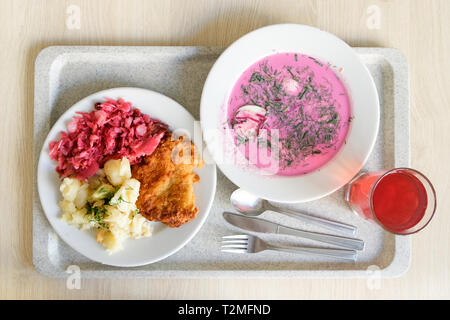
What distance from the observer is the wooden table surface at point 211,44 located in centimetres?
145

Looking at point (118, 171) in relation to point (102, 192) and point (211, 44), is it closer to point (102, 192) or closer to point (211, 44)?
point (102, 192)

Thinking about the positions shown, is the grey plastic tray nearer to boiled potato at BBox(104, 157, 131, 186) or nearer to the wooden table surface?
the wooden table surface

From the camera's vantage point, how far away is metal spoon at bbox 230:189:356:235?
1396mm

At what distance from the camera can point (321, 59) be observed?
1361mm

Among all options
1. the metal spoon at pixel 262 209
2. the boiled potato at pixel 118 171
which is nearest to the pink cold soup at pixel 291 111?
the metal spoon at pixel 262 209

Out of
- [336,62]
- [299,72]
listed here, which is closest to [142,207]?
[299,72]

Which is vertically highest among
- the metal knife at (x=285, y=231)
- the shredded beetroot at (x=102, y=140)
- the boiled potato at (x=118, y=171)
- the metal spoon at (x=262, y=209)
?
the shredded beetroot at (x=102, y=140)

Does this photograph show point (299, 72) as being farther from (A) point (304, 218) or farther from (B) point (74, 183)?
(B) point (74, 183)

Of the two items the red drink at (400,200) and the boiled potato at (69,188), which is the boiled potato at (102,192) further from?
the red drink at (400,200)

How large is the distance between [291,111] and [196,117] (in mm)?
368


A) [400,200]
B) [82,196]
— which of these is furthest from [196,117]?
[400,200]

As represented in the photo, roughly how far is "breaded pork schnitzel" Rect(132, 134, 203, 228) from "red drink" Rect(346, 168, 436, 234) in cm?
62

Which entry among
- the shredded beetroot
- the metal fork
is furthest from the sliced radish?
the metal fork

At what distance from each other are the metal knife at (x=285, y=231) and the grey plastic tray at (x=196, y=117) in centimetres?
4
